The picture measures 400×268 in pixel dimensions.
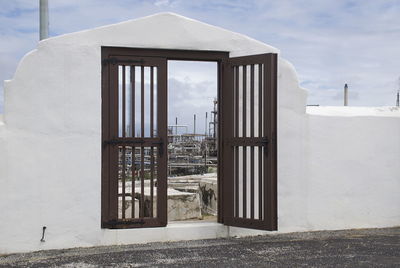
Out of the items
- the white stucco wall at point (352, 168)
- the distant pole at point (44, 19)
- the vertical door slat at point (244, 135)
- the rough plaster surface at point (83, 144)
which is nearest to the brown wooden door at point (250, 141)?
the vertical door slat at point (244, 135)

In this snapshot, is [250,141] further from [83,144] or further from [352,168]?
[83,144]

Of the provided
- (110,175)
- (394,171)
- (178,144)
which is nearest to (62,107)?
(110,175)

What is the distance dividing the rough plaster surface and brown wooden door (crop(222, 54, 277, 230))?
40cm

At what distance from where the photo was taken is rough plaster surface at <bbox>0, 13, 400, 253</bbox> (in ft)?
23.9

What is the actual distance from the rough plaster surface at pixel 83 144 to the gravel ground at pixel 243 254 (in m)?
0.27

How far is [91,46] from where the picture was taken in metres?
7.51

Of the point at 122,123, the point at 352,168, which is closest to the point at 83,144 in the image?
the point at 122,123

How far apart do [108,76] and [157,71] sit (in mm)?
719

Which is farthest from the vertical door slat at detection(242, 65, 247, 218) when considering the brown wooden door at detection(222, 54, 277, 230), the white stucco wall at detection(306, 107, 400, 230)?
the white stucco wall at detection(306, 107, 400, 230)

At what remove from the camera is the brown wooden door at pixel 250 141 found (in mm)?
7551

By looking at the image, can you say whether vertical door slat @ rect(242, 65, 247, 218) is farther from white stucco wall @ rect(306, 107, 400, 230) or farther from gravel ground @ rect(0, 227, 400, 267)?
white stucco wall @ rect(306, 107, 400, 230)

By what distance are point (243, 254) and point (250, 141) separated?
5.56ft

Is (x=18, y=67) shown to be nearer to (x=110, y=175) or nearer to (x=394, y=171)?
(x=110, y=175)

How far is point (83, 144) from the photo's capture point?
748 cm
